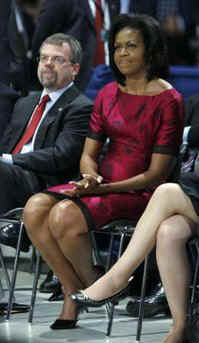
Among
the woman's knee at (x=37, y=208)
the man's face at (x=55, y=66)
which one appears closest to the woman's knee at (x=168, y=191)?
the woman's knee at (x=37, y=208)

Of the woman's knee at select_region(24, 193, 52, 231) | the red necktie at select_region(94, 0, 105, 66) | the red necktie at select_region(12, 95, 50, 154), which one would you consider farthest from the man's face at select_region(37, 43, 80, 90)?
the red necktie at select_region(94, 0, 105, 66)

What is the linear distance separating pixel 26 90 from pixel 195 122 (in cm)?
176

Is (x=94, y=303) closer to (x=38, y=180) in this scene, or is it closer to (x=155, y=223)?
(x=155, y=223)

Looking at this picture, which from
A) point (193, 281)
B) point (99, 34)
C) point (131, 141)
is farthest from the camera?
point (99, 34)

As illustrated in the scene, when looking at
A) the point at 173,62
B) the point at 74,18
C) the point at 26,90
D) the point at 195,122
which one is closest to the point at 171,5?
the point at 173,62

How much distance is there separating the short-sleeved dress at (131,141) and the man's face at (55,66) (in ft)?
1.90

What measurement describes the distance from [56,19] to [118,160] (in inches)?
111

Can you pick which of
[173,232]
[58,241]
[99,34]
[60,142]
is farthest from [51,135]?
[99,34]

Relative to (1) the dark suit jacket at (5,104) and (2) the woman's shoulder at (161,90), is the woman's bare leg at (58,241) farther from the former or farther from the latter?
(1) the dark suit jacket at (5,104)

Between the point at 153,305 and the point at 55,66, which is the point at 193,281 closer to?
the point at 153,305

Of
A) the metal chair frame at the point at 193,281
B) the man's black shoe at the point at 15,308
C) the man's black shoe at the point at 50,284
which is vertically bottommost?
the man's black shoe at the point at 50,284

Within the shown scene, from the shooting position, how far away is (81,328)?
6195mm

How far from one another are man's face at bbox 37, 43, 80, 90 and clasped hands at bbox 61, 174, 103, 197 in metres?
0.94

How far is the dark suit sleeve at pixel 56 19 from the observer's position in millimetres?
8891
